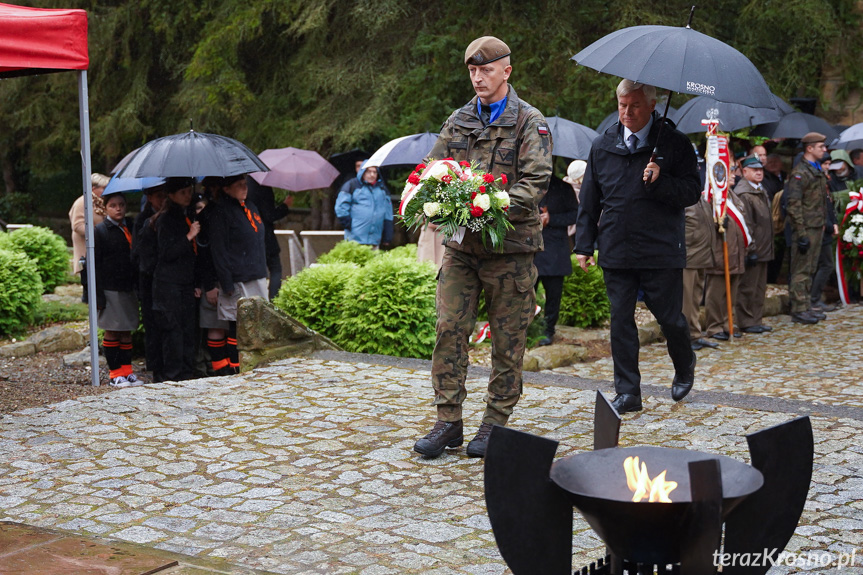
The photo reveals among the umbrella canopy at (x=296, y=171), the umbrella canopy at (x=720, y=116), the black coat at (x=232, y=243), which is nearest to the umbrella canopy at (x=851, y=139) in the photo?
the umbrella canopy at (x=720, y=116)

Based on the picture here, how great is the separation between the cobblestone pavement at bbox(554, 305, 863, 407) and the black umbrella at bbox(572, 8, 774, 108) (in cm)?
312

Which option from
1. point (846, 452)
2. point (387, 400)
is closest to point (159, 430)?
point (387, 400)

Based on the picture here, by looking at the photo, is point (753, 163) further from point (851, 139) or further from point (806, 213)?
point (851, 139)

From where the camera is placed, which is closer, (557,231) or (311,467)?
(311,467)

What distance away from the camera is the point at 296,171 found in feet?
44.8

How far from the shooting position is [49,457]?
5750 mm

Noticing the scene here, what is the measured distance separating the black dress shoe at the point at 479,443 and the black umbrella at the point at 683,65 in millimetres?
1994

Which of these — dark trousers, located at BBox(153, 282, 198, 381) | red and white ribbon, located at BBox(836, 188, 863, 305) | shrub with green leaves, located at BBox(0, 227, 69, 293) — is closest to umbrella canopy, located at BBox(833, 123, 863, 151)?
red and white ribbon, located at BBox(836, 188, 863, 305)

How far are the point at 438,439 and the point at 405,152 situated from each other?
638 centimetres

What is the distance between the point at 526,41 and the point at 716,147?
18.8ft

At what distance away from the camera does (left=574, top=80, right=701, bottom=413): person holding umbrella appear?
6207mm

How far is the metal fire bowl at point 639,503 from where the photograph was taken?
2.79 m

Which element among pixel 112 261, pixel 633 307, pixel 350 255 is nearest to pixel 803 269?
pixel 350 255

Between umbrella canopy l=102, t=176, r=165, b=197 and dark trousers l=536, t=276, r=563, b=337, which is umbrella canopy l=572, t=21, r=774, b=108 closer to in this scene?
umbrella canopy l=102, t=176, r=165, b=197
